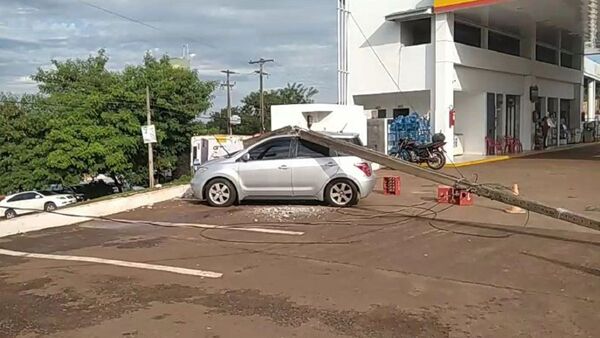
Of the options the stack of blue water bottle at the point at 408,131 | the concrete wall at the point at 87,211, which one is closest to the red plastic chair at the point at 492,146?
the stack of blue water bottle at the point at 408,131

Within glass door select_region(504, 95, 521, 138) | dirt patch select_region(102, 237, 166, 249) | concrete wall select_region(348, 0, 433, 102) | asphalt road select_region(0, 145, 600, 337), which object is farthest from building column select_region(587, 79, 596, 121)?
dirt patch select_region(102, 237, 166, 249)

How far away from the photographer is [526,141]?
33.4 meters

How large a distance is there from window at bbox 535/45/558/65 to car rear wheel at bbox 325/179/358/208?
2486 centimetres

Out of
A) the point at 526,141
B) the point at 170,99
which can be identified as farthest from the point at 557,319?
the point at 170,99

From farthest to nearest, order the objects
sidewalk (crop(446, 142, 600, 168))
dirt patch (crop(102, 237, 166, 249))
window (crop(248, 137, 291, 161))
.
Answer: sidewalk (crop(446, 142, 600, 168))
window (crop(248, 137, 291, 161))
dirt patch (crop(102, 237, 166, 249))

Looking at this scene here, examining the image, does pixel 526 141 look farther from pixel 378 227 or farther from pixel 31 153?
pixel 31 153

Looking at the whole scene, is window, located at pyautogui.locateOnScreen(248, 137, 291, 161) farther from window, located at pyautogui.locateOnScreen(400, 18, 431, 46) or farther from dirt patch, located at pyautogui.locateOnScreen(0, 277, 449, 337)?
window, located at pyautogui.locateOnScreen(400, 18, 431, 46)

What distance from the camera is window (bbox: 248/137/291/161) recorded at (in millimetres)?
13883

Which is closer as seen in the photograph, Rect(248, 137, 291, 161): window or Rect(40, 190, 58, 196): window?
Rect(248, 137, 291, 161): window

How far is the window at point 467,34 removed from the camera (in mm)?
27603

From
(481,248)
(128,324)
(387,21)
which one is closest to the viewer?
(128,324)

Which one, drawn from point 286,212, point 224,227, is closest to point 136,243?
point 224,227

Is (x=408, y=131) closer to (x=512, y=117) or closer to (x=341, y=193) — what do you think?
(x=512, y=117)

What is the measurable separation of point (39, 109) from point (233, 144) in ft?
78.6
